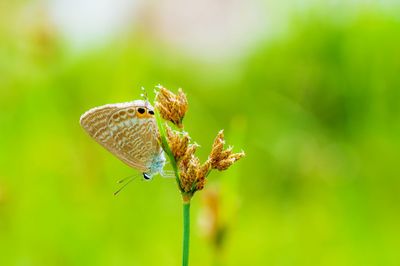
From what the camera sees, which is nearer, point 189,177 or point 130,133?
point 189,177

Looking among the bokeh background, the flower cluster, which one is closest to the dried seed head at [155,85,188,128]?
the flower cluster

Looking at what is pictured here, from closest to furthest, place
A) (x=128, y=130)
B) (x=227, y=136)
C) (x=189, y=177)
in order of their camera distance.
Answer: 1. (x=189, y=177)
2. (x=128, y=130)
3. (x=227, y=136)

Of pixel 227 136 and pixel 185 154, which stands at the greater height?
pixel 227 136

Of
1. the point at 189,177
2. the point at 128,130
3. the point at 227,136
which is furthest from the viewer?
the point at 227,136

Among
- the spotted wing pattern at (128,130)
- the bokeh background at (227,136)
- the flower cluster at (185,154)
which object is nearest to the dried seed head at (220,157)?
the flower cluster at (185,154)

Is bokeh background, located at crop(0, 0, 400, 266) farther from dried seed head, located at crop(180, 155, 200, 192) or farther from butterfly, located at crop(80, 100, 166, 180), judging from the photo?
dried seed head, located at crop(180, 155, 200, 192)

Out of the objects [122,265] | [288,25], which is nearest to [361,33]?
[288,25]

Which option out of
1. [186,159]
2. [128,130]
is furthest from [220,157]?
[128,130]

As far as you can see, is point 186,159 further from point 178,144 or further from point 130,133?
point 130,133
